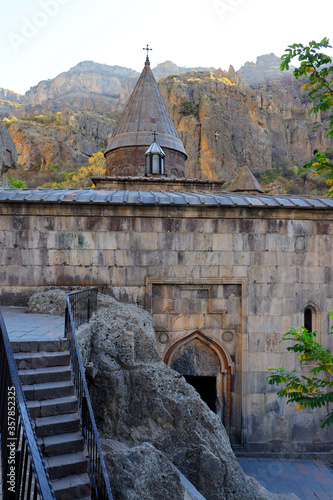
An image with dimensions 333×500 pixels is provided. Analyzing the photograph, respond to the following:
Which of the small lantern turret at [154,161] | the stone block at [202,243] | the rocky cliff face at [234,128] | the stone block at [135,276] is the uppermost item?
the rocky cliff face at [234,128]

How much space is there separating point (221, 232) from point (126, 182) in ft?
23.8

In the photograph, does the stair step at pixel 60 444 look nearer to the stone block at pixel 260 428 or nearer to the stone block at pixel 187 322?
the stone block at pixel 187 322

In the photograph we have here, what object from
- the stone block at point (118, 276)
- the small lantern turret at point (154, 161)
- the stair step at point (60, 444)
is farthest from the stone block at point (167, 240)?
the small lantern turret at point (154, 161)

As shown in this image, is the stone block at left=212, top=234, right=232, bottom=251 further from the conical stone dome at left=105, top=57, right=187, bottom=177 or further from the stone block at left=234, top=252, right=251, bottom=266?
the conical stone dome at left=105, top=57, right=187, bottom=177

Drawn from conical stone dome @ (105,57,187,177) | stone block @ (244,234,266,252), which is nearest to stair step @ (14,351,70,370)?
stone block @ (244,234,266,252)

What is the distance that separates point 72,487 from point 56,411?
76 cm

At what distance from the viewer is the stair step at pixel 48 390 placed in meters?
3.42

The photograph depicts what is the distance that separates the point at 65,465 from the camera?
295 cm

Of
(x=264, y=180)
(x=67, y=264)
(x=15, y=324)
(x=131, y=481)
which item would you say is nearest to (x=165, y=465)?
(x=131, y=481)

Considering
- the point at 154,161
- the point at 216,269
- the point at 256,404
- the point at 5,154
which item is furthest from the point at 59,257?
the point at 154,161

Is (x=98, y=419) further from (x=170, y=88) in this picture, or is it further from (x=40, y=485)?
(x=170, y=88)

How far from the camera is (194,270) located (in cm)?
672

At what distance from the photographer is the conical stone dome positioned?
15.5 m

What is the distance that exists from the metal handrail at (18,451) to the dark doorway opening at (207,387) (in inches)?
202
